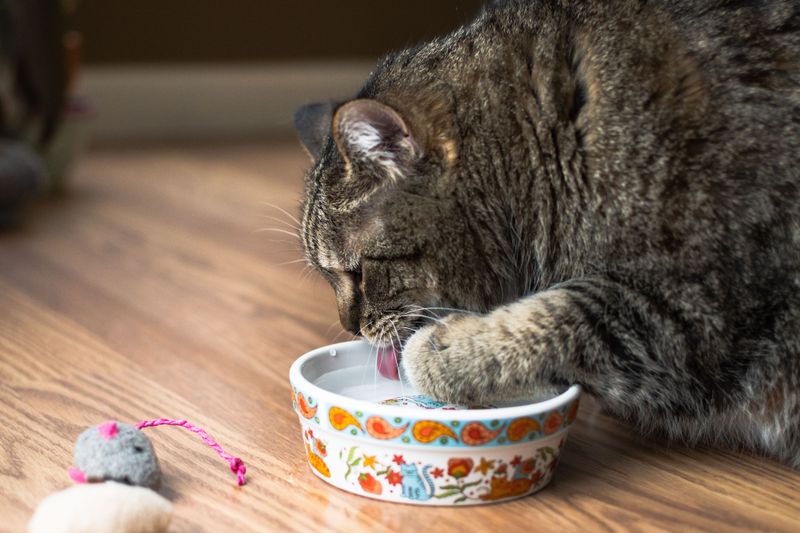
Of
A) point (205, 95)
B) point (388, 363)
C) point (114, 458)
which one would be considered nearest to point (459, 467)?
point (388, 363)

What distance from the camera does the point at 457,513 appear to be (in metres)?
1.13

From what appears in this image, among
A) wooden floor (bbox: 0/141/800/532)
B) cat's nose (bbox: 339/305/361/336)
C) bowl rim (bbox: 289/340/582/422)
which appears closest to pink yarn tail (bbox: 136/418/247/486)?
wooden floor (bbox: 0/141/800/532)

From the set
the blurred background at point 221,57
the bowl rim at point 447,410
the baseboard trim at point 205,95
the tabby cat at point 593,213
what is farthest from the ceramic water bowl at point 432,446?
the baseboard trim at point 205,95

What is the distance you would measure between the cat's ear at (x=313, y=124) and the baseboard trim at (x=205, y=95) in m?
2.40

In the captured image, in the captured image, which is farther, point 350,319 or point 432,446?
point 350,319

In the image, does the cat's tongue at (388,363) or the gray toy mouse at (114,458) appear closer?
the gray toy mouse at (114,458)

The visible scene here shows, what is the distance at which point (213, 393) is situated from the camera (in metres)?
1.52

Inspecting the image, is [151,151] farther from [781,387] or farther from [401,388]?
[781,387]

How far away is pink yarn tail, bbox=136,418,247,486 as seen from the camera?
48.5 inches

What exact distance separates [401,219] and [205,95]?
3.07 meters

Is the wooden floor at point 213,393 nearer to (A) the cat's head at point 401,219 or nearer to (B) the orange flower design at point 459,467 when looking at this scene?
(B) the orange flower design at point 459,467

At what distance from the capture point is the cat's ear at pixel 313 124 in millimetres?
1518

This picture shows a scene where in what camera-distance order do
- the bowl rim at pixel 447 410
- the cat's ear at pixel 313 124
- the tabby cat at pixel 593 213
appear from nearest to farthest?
the bowl rim at pixel 447 410
the tabby cat at pixel 593 213
the cat's ear at pixel 313 124

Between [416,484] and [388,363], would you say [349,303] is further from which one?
[416,484]
